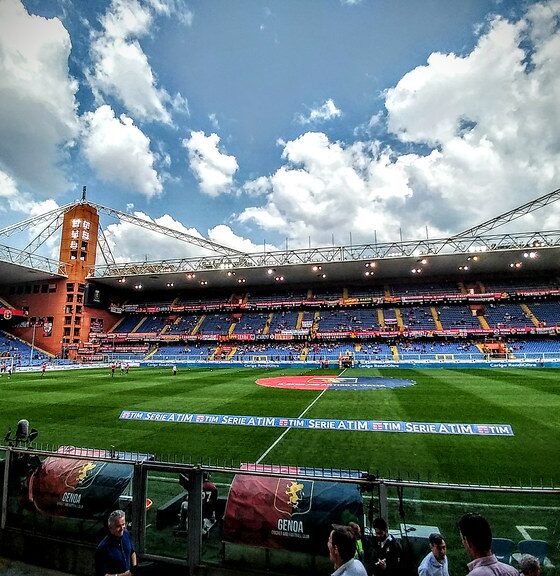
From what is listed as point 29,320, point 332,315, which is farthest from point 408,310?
point 29,320

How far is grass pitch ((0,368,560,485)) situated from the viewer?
9.51 m

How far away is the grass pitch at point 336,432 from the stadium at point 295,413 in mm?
Answer: 111

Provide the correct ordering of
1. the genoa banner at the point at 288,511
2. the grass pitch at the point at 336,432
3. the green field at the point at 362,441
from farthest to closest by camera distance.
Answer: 1. the grass pitch at the point at 336,432
2. the green field at the point at 362,441
3. the genoa banner at the point at 288,511

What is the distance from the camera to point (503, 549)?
404cm

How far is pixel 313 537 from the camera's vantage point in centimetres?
422

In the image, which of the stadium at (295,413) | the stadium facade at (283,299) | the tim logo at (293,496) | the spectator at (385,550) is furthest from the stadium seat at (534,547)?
the stadium facade at (283,299)

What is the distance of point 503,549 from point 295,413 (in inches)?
480

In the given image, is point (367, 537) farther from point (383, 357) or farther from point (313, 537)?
point (383, 357)

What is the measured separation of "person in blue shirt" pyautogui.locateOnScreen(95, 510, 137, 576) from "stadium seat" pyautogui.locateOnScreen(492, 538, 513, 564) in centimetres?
413

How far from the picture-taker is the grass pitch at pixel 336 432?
951 cm

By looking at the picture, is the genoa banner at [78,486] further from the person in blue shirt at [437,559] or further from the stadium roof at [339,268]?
the stadium roof at [339,268]

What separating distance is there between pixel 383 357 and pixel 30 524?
4403 centimetres

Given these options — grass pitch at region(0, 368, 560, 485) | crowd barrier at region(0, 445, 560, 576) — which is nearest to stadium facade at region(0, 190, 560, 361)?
grass pitch at region(0, 368, 560, 485)

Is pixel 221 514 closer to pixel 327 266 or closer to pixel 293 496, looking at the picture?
pixel 293 496
